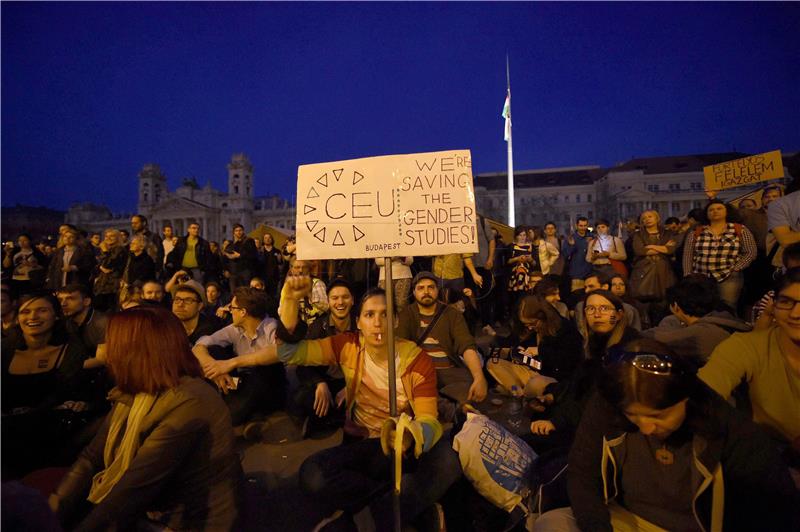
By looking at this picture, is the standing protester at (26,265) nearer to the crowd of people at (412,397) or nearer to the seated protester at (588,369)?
the crowd of people at (412,397)

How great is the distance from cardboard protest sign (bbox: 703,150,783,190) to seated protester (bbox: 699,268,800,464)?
524 centimetres

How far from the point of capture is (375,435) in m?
2.78

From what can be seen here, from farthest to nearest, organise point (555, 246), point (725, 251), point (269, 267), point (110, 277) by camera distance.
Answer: point (269, 267), point (555, 246), point (110, 277), point (725, 251)

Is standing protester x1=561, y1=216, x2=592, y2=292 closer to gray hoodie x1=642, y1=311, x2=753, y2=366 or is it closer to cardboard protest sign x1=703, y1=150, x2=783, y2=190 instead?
cardboard protest sign x1=703, y1=150, x2=783, y2=190

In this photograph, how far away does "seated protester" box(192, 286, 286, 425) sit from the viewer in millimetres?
3783

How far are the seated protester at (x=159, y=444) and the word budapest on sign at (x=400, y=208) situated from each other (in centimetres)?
104

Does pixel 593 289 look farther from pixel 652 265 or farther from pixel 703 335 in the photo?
pixel 652 265

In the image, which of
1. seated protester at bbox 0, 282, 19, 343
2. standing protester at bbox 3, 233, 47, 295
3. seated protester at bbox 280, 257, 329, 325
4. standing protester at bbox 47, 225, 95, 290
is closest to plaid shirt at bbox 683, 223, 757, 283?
seated protester at bbox 280, 257, 329, 325

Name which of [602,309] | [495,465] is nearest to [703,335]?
[602,309]

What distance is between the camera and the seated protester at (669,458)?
1674mm

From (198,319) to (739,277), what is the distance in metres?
5.52

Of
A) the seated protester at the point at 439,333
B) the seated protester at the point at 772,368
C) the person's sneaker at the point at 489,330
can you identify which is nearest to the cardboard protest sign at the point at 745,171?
the person's sneaker at the point at 489,330

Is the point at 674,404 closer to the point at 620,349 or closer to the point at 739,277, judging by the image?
the point at 620,349

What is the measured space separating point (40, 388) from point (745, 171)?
8264 mm
